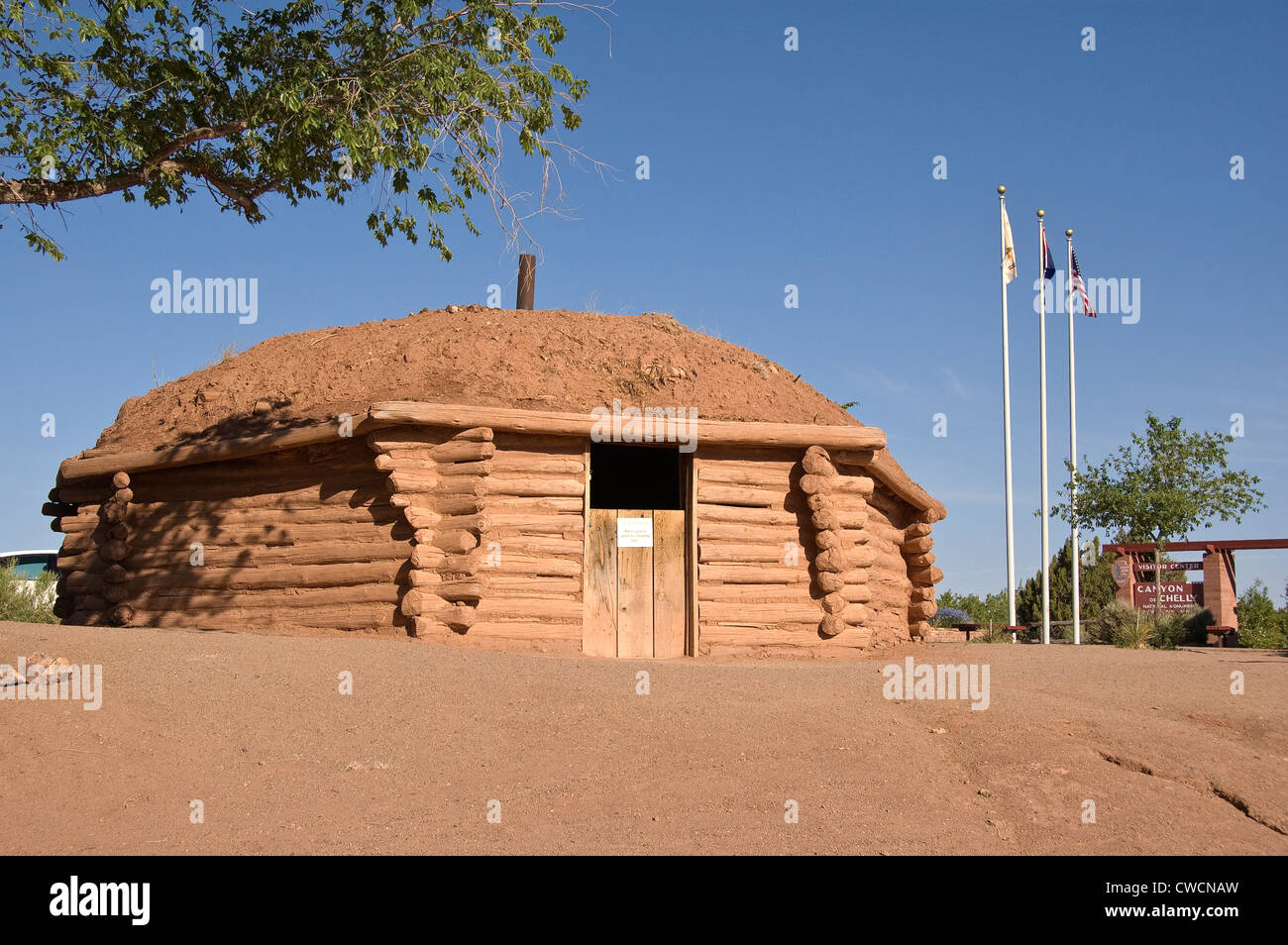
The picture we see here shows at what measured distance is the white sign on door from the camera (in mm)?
14078

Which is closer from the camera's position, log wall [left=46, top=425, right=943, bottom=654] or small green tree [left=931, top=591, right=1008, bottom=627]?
log wall [left=46, top=425, right=943, bottom=654]

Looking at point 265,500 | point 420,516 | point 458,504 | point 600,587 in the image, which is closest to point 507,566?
point 458,504

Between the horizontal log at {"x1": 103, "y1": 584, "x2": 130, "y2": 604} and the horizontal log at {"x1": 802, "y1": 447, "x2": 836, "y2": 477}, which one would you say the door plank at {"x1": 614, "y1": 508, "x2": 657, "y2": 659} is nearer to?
the horizontal log at {"x1": 802, "y1": 447, "x2": 836, "y2": 477}

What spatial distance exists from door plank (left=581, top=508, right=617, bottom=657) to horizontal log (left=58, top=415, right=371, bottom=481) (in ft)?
10.9

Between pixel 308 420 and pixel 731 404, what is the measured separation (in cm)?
583

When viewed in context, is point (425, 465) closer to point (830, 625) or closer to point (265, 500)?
point (265, 500)

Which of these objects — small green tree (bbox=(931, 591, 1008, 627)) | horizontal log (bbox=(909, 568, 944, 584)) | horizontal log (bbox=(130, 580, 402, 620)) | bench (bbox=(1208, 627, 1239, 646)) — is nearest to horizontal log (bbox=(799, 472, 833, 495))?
horizontal log (bbox=(909, 568, 944, 584))

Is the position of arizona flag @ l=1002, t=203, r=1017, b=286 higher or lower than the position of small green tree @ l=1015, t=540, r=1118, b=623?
higher

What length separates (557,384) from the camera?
48.5 ft

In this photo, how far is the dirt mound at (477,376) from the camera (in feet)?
47.9

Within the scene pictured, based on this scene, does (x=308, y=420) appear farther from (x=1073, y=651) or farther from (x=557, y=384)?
(x=1073, y=651)

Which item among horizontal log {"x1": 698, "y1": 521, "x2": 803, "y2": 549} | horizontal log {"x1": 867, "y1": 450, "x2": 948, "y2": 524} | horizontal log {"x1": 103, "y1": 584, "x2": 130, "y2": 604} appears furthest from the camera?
horizontal log {"x1": 867, "y1": 450, "x2": 948, "y2": 524}
